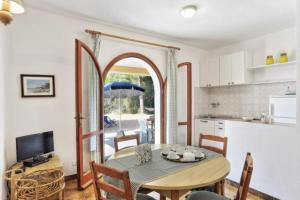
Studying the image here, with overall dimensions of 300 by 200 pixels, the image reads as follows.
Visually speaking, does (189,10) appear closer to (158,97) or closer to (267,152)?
(158,97)

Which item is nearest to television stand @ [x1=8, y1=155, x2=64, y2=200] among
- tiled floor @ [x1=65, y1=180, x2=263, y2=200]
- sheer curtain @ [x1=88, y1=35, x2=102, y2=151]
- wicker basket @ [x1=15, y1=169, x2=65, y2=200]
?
wicker basket @ [x1=15, y1=169, x2=65, y2=200]

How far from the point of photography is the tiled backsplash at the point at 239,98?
3.46 m

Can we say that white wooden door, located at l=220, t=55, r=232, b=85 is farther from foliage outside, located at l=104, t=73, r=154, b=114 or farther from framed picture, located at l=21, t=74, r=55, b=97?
foliage outside, located at l=104, t=73, r=154, b=114

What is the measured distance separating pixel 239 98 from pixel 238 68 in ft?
2.32

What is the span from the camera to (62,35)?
279 cm

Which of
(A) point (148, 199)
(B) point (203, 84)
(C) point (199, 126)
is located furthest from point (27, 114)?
(B) point (203, 84)

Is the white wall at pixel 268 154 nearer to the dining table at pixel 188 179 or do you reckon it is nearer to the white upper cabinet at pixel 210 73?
the dining table at pixel 188 179

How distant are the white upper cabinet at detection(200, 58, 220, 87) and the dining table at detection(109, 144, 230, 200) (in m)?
2.76

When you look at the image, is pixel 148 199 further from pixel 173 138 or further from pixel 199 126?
pixel 199 126

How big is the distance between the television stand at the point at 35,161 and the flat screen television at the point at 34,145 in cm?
4

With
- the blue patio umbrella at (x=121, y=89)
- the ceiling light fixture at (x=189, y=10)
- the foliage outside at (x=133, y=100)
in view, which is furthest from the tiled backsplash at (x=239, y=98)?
the foliage outside at (x=133, y=100)

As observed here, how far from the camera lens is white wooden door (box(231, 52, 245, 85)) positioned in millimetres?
3575

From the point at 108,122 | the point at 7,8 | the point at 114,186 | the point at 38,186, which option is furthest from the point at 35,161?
the point at 108,122

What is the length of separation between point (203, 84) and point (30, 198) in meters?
3.81
